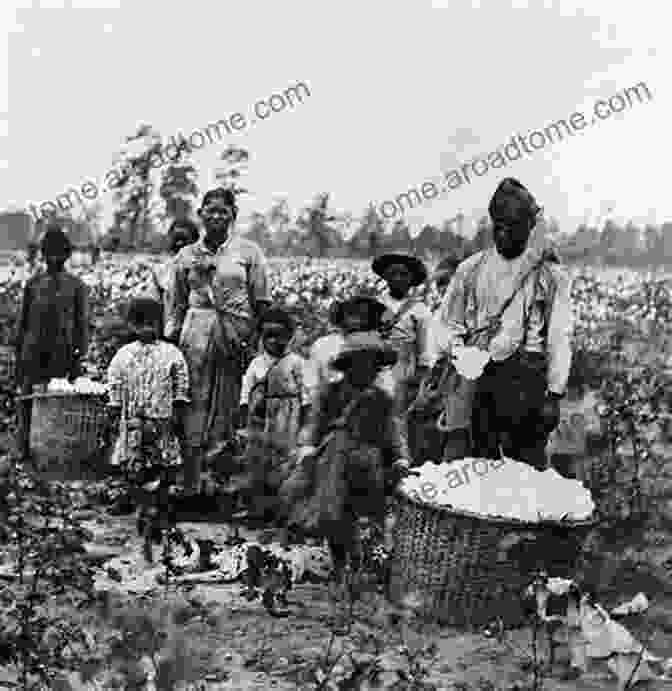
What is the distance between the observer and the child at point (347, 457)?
455 centimetres

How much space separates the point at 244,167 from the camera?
60.0 ft

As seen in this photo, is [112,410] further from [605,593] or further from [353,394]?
[605,593]

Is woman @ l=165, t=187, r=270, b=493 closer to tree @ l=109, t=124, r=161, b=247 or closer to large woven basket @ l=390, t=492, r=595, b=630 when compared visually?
large woven basket @ l=390, t=492, r=595, b=630

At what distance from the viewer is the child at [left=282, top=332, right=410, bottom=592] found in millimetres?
4551

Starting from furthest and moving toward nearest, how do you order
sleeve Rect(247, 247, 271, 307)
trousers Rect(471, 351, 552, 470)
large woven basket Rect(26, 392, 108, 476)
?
large woven basket Rect(26, 392, 108, 476)
sleeve Rect(247, 247, 271, 307)
trousers Rect(471, 351, 552, 470)

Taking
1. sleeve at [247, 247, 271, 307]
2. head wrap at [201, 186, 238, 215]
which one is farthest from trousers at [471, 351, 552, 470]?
head wrap at [201, 186, 238, 215]

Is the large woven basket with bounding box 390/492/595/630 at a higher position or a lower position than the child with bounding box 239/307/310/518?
lower

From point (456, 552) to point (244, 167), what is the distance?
48.8 ft

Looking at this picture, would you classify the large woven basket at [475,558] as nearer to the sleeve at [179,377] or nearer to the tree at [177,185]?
the sleeve at [179,377]

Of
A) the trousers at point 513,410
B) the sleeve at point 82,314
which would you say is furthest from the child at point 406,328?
the sleeve at point 82,314

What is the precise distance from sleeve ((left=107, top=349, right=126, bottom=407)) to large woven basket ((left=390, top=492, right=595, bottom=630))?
7.81 ft

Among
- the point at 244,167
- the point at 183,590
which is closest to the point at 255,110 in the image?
the point at 183,590

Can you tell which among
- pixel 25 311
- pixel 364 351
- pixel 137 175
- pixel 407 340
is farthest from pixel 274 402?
pixel 137 175

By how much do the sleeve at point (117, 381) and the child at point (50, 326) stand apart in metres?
1.22
